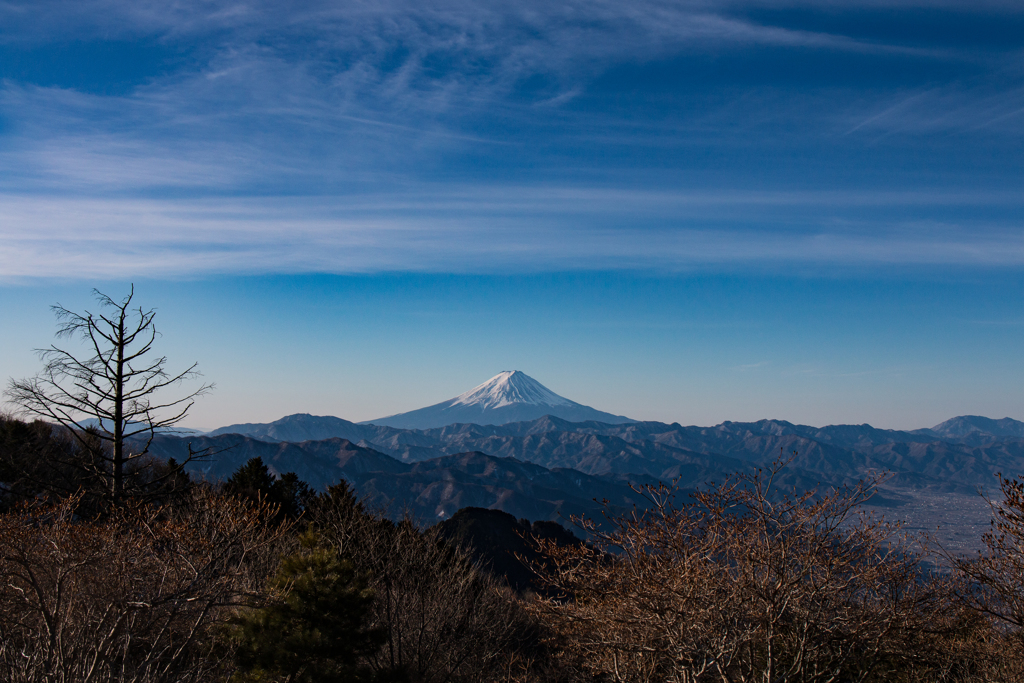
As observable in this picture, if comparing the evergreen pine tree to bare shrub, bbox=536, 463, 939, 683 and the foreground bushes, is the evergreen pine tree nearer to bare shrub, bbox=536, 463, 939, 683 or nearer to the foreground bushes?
the foreground bushes

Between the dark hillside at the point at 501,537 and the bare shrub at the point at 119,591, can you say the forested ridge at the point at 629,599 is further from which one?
the dark hillside at the point at 501,537

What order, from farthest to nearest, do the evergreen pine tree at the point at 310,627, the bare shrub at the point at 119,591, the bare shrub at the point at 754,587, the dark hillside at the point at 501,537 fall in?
the dark hillside at the point at 501,537, the evergreen pine tree at the point at 310,627, the bare shrub at the point at 119,591, the bare shrub at the point at 754,587

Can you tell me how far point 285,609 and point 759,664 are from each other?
10.8 metres

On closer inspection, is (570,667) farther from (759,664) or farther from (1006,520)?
(1006,520)

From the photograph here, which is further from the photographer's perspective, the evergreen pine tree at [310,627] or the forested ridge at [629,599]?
the evergreen pine tree at [310,627]

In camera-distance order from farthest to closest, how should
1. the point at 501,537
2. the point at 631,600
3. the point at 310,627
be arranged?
1. the point at 501,537
2. the point at 310,627
3. the point at 631,600

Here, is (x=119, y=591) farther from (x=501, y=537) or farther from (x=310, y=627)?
(x=501, y=537)

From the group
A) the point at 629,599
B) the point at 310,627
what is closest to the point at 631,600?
the point at 629,599

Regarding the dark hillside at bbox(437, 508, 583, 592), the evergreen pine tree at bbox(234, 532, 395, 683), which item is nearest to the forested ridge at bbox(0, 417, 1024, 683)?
the evergreen pine tree at bbox(234, 532, 395, 683)

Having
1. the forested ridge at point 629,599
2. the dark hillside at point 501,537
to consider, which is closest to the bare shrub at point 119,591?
the forested ridge at point 629,599

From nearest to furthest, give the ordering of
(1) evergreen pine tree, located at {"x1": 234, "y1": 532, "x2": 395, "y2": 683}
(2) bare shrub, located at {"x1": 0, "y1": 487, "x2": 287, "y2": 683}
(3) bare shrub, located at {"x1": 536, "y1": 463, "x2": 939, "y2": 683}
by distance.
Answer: (3) bare shrub, located at {"x1": 536, "y1": 463, "x2": 939, "y2": 683} < (2) bare shrub, located at {"x1": 0, "y1": 487, "x2": 287, "y2": 683} < (1) evergreen pine tree, located at {"x1": 234, "y1": 532, "x2": 395, "y2": 683}

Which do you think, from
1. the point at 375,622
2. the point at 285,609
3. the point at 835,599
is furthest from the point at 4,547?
the point at 835,599

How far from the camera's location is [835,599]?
37.9 ft

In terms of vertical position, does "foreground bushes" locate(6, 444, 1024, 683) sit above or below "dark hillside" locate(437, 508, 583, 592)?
above
